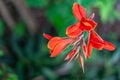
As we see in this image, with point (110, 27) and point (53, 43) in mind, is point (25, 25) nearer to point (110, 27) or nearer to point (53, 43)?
Answer: point (110, 27)

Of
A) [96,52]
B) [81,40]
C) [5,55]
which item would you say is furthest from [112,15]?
[81,40]

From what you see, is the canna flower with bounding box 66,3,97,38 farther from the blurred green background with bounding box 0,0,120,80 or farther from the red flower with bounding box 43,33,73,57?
the blurred green background with bounding box 0,0,120,80

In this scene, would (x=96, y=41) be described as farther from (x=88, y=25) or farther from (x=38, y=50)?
(x=38, y=50)

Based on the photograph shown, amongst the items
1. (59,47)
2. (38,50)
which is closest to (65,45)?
(59,47)

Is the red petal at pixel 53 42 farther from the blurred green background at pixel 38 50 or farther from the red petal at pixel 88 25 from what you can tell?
the blurred green background at pixel 38 50

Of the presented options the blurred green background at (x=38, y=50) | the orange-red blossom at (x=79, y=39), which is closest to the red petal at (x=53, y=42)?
the orange-red blossom at (x=79, y=39)

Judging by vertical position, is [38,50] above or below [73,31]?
above
